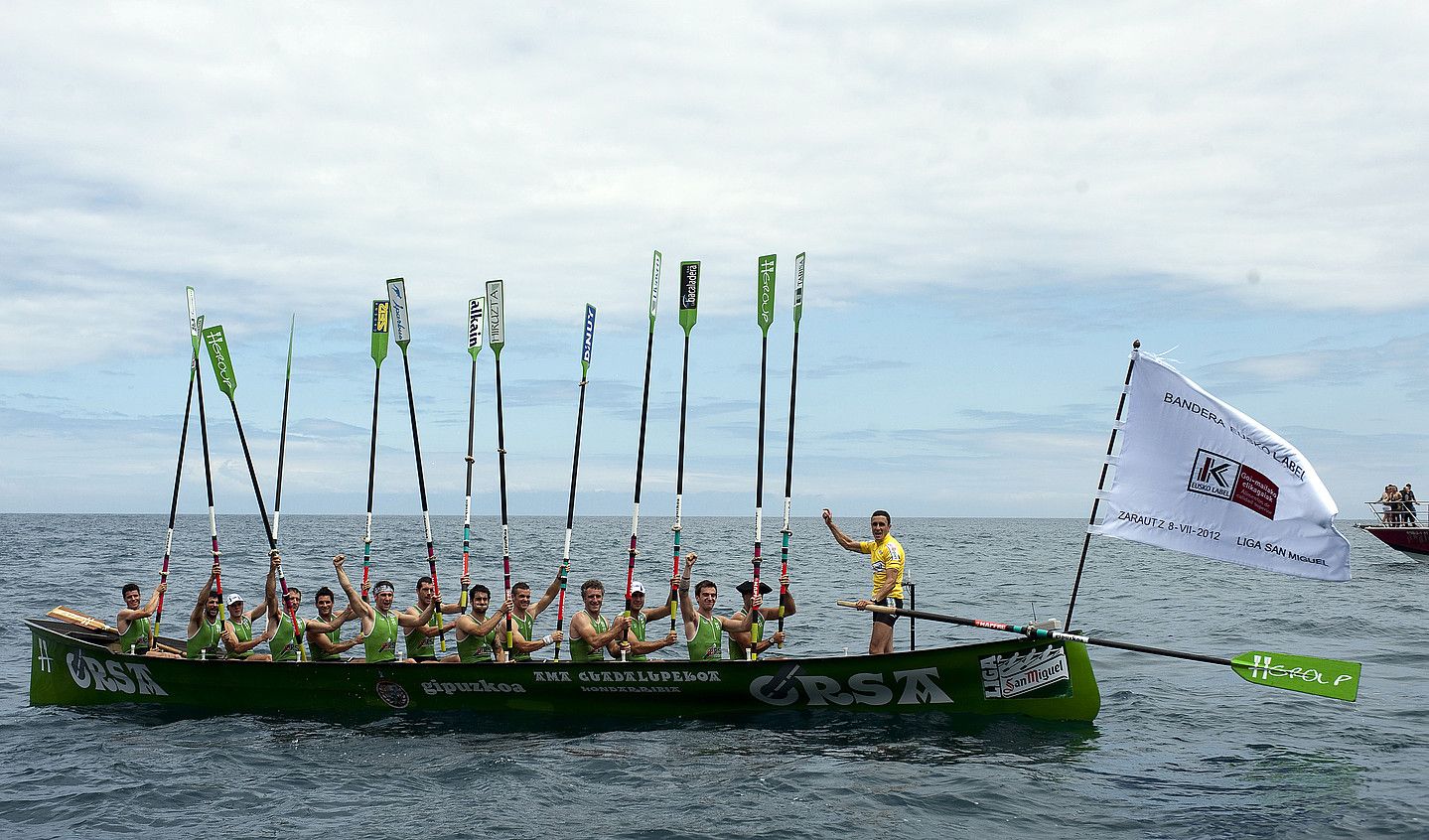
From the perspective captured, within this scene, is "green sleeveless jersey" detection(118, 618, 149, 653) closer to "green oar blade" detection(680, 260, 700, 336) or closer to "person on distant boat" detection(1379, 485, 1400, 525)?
"green oar blade" detection(680, 260, 700, 336)

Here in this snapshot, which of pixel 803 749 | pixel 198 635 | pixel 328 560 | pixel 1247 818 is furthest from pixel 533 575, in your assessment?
pixel 1247 818

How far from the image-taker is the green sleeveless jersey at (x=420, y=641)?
639 inches

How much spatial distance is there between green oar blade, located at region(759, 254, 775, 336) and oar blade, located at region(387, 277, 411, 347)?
6382 millimetres

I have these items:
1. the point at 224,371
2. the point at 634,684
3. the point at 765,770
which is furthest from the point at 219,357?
the point at 765,770

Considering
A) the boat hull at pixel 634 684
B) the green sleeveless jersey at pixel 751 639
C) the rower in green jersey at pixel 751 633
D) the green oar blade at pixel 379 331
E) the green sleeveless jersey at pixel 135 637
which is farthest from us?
the green oar blade at pixel 379 331

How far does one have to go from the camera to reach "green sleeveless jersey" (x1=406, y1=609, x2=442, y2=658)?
16.2 meters

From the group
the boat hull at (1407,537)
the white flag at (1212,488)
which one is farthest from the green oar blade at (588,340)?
the boat hull at (1407,537)

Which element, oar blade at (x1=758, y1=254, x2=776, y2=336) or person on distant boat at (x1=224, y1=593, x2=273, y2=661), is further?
person on distant boat at (x1=224, y1=593, x2=273, y2=661)

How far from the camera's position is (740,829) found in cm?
1145

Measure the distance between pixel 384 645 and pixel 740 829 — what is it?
23.8ft

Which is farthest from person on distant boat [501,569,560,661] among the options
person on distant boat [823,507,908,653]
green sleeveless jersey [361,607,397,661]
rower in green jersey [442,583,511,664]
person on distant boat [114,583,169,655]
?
person on distant boat [114,583,169,655]

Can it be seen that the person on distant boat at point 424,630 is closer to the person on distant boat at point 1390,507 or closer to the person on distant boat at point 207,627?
the person on distant boat at point 207,627

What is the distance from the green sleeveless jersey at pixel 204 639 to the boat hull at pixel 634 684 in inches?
20.9

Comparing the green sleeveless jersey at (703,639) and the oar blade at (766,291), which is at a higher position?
the oar blade at (766,291)
